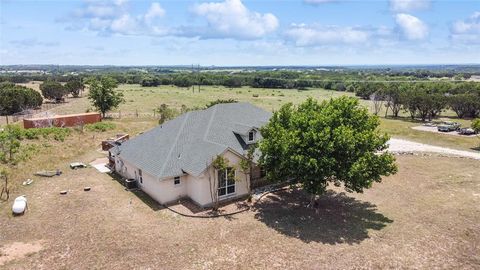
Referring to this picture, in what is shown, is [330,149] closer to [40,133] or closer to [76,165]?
[76,165]

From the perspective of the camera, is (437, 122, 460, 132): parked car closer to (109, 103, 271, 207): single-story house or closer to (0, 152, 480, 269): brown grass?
(0, 152, 480, 269): brown grass

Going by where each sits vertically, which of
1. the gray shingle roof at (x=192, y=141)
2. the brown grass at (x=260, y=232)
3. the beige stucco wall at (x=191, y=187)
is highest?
the gray shingle roof at (x=192, y=141)

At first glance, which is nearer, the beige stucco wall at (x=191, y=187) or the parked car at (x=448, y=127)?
the beige stucco wall at (x=191, y=187)

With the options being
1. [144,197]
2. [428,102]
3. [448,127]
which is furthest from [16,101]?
[428,102]

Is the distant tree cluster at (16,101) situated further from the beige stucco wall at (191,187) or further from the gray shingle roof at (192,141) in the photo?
the beige stucco wall at (191,187)

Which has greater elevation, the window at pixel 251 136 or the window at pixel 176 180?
the window at pixel 251 136

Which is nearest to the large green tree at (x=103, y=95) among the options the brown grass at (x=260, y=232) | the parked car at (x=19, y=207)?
the brown grass at (x=260, y=232)

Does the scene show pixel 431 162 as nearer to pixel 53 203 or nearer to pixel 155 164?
pixel 155 164

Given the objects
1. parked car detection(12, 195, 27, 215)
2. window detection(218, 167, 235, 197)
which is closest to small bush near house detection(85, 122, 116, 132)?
parked car detection(12, 195, 27, 215)
